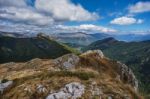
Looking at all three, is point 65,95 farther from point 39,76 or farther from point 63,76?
point 39,76

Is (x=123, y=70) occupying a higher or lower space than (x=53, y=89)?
lower

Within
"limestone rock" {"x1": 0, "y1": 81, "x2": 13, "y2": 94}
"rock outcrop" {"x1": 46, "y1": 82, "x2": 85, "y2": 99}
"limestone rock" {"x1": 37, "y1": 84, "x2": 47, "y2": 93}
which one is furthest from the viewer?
"limestone rock" {"x1": 0, "y1": 81, "x2": 13, "y2": 94}

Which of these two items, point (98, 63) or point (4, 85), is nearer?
point (4, 85)

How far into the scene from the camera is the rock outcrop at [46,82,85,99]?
50562 mm

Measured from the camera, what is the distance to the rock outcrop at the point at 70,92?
166ft

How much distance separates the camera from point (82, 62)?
99.6 metres

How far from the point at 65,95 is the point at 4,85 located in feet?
61.8

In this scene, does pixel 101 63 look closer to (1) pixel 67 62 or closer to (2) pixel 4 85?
(1) pixel 67 62

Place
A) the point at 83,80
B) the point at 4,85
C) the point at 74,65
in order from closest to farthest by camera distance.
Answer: the point at 83,80 → the point at 4,85 → the point at 74,65

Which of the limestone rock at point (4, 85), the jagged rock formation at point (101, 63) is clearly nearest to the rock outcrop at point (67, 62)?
the jagged rock formation at point (101, 63)

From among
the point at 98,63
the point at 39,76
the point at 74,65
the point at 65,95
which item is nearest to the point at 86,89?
the point at 65,95

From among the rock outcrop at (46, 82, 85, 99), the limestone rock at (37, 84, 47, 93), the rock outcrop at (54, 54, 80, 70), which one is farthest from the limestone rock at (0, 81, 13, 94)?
the rock outcrop at (54, 54, 80, 70)

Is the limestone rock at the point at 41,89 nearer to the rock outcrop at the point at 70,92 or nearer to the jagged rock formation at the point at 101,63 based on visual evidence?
the rock outcrop at the point at 70,92

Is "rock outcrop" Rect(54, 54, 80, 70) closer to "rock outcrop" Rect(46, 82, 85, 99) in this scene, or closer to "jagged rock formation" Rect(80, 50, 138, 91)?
"jagged rock formation" Rect(80, 50, 138, 91)
